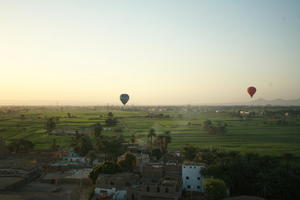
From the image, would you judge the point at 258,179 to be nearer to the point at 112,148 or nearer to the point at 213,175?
the point at 213,175

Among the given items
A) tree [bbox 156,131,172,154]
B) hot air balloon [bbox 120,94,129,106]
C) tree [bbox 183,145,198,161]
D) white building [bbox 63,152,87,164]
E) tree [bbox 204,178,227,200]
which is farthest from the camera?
hot air balloon [bbox 120,94,129,106]

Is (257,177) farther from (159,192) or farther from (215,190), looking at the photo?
(159,192)

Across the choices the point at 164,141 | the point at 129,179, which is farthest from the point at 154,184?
the point at 164,141

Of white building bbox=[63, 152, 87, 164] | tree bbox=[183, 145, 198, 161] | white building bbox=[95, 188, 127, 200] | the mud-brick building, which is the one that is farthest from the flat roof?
tree bbox=[183, 145, 198, 161]

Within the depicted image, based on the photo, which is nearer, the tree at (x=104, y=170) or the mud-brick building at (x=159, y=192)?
the mud-brick building at (x=159, y=192)


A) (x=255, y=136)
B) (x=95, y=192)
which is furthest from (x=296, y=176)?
(x=255, y=136)

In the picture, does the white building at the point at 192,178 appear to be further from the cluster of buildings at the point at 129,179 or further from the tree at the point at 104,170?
the tree at the point at 104,170

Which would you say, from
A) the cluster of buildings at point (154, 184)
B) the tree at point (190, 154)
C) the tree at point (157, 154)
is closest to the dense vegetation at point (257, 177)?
the cluster of buildings at point (154, 184)

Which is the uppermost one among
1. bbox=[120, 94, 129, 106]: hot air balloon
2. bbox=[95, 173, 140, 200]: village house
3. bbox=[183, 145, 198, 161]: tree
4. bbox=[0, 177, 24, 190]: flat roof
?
bbox=[120, 94, 129, 106]: hot air balloon

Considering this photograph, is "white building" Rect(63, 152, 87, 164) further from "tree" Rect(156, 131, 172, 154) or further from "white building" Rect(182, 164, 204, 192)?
"white building" Rect(182, 164, 204, 192)
